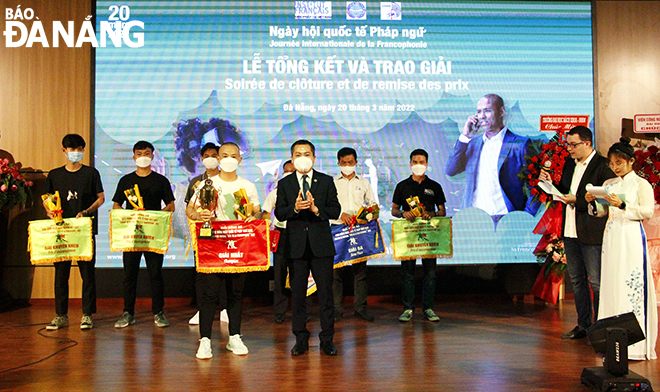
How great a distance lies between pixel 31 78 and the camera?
263 inches

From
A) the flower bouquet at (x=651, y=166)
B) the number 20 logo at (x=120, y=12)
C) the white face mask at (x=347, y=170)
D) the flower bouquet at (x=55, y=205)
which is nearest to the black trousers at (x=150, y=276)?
the flower bouquet at (x=55, y=205)

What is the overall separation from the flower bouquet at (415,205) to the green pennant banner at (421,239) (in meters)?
0.09

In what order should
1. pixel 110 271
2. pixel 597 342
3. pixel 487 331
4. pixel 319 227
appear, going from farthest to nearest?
pixel 110 271 → pixel 487 331 → pixel 319 227 → pixel 597 342

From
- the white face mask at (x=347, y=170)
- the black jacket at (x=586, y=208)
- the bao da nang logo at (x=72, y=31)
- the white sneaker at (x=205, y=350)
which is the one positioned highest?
the bao da nang logo at (x=72, y=31)

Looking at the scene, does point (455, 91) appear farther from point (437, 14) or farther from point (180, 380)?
point (180, 380)

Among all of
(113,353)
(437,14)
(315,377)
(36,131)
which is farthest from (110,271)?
(437,14)

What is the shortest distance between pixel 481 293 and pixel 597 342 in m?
3.43

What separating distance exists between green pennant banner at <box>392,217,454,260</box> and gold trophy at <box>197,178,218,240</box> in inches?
84.6

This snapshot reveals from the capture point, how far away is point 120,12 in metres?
6.64

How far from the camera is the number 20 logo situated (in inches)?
261

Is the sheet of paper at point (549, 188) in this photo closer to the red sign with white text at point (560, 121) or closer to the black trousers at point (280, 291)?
the red sign with white text at point (560, 121)

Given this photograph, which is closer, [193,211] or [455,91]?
[193,211]

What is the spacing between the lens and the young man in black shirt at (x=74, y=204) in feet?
A: 17.2

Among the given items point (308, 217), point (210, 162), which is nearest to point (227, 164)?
point (210, 162)
